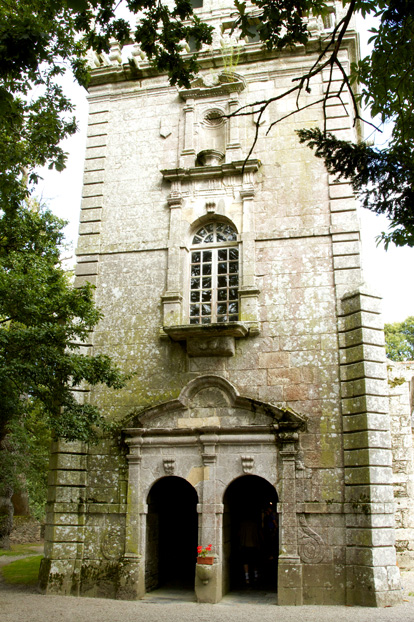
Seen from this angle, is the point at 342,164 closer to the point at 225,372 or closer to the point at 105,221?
the point at 225,372

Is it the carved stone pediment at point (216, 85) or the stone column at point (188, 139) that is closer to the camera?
the stone column at point (188, 139)

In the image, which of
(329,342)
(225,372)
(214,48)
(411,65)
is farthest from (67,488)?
(214,48)

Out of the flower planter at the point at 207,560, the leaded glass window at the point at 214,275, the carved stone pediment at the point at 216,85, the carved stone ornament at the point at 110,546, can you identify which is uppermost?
the carved stone pediment at the point at 216,85

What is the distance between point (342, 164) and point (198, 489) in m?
6.53

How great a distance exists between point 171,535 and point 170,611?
3600mm

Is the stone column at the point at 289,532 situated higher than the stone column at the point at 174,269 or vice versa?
the stone column at the point at 174,269

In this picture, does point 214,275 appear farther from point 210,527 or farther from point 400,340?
point 400,340

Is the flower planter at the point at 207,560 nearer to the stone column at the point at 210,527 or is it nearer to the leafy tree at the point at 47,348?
the stone column at the point at 210,527

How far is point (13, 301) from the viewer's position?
930 centimetres

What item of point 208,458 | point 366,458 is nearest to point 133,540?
point 208,458

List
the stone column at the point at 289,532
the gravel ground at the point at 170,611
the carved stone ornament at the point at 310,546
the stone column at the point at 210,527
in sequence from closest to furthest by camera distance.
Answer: the gravel ground at the point at 170,611 < the stone column at the point at 289,532 < the carved stone ornament at the point at 310,546 < the stone column at the point at 210,527

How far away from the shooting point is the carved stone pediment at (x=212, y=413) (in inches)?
393

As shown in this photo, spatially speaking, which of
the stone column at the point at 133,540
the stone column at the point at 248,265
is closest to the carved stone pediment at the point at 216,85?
the stone column at the point at 248,265

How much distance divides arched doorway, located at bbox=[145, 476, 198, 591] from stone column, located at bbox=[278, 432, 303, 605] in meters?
2.43
